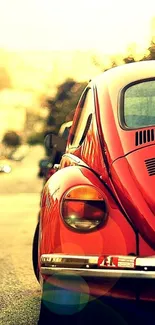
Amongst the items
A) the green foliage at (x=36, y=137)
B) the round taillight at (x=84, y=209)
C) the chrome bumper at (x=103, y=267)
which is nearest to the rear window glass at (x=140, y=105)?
the round taillight at (x=84, y=209)

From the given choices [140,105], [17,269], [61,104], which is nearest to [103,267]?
[140,105]

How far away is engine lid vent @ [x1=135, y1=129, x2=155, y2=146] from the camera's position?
471 centimetres

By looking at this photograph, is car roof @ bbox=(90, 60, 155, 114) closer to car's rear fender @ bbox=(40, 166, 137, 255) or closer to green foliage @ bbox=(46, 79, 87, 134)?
car's rear fender @ bbox=(40, 166, 137, 255)

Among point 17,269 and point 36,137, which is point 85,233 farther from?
point 36,137

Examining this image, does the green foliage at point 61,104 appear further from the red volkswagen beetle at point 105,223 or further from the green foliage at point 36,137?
the red volkswagen beetle at point 105,223

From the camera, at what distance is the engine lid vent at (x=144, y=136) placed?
4711 mm

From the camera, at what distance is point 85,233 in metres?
4.43

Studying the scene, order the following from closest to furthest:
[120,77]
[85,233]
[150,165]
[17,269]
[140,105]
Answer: [85,233]
[150,165]
[140,105]
[120,77]
[17,269]

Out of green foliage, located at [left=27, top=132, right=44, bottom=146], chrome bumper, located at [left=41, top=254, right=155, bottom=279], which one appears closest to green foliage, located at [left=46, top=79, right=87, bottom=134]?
green foliage, located at [left=27, top=132, right=44, bottom=146]

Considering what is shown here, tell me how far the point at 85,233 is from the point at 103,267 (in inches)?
10.5

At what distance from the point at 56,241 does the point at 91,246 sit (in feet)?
0.70

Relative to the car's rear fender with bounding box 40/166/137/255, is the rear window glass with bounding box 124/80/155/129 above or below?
above

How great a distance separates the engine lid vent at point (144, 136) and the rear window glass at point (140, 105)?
0.20 meters

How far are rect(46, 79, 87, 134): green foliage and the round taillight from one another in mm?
43208
